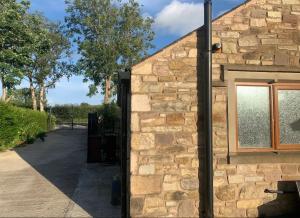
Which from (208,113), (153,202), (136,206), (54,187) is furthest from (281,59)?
(54,187)

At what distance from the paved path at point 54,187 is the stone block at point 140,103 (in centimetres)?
226

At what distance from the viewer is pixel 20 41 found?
20922mm

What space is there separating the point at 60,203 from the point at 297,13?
6198 millimetres

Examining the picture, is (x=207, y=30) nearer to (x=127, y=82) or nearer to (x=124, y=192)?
(x=127, y=82)

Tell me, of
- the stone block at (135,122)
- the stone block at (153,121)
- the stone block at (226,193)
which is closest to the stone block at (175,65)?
the stone block at (153,121)

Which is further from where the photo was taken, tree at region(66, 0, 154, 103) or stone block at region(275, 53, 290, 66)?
tree at region(66, 0, 154, 103)

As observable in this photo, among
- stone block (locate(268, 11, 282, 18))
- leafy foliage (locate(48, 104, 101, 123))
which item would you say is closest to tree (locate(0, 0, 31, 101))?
stone block (locate(268, 11, 282, 18))

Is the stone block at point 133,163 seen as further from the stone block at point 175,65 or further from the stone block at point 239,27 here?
the stone block at point 239,27

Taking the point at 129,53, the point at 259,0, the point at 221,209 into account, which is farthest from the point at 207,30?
the point at 129,53

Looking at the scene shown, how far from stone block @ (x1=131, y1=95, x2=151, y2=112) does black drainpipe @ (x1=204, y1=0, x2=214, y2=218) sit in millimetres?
990

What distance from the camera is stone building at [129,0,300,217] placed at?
573 centimetres

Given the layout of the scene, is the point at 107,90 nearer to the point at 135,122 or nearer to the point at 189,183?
the point at 135,122

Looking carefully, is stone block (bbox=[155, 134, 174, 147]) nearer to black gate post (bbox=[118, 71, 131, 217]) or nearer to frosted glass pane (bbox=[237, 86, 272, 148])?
black gate post (bbox=[118, 71, 131, 217])

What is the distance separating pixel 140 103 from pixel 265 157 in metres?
2.44
